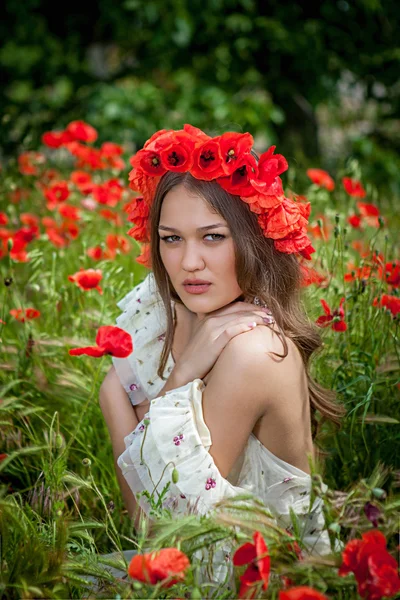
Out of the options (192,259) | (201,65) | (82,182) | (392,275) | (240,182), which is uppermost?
(201,65)

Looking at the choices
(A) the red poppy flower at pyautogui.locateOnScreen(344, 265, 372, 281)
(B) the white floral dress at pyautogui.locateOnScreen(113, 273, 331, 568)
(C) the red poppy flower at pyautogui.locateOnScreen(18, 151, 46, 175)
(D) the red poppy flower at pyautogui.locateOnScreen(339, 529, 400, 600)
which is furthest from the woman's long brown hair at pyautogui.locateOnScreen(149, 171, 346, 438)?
(C) the red poppy flower at pyautogui.locateOnScreen(18, 151, 46, 175)

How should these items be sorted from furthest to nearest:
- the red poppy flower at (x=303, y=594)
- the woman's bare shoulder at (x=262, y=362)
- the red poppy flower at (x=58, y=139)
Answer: the red poppy flower at (x=58, y=139), the woman's bare shoulder at (x=262, y=362), the red poppy flower at (x=303, y=594)

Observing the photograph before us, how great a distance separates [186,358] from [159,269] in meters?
0.29

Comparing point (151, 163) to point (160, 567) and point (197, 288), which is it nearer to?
point (197, 288)

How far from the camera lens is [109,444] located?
235 cm

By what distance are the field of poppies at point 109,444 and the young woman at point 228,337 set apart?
13 cm

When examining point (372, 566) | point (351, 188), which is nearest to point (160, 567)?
point (372, 566)

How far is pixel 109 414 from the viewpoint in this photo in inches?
82.7

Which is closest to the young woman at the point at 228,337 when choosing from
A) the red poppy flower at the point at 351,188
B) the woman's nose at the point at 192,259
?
the woman's nose at the point at 192,259

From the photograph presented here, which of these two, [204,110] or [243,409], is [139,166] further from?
[204,110]

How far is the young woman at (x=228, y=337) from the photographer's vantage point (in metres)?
1.74

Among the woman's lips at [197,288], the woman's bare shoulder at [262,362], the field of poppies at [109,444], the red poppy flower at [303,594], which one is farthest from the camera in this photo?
the woman's lips at [197,288]

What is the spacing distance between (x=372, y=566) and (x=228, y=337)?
744mm

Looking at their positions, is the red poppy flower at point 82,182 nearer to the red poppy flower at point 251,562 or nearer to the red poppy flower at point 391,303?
the red poppy flower at point 391,303
